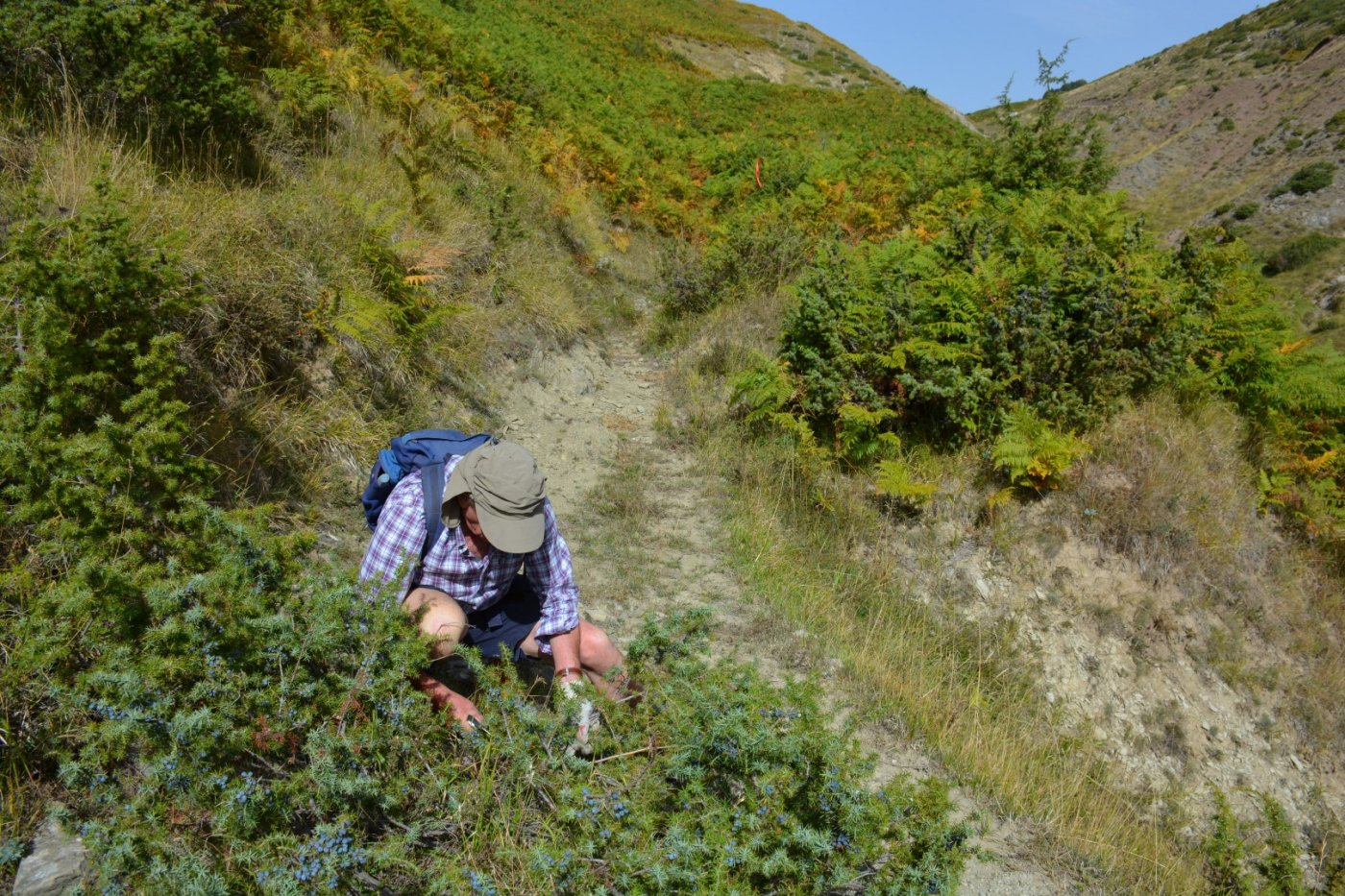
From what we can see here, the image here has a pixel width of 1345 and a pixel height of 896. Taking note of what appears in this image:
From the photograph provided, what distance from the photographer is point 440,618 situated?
122 inches

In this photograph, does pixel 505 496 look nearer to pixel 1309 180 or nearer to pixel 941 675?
pixel 941 675

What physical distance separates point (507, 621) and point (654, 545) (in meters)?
2.13

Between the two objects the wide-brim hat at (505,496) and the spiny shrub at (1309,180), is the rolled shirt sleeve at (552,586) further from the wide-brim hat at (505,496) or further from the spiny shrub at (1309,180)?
the spiny shrub at (1309,180)

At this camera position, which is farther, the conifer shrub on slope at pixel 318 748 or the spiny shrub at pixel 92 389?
the spiny shrub at pixel 92 389

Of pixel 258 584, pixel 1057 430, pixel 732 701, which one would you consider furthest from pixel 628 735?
pixel 1057 430

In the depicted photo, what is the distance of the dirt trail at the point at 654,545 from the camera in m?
3.58

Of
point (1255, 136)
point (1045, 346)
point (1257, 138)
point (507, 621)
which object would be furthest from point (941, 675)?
point (1255, 136)

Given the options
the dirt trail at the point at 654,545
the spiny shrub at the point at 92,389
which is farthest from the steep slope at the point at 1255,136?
the spiny shrub at the point at 92,389

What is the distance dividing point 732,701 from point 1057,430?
190 inches

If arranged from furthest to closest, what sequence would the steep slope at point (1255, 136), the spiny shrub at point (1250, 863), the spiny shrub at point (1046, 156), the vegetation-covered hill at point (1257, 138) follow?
the steep slope at point (1255, 136)
the vegetation-covered hill at point (1257, 138)
the spiny shrub at point (1046, 156)
the spiny shrub at point (1250, 863)

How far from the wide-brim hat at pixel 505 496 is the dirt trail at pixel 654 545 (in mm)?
807

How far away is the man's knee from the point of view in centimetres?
302

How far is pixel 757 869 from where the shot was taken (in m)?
2.21

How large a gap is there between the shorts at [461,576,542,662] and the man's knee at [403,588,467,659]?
0.24 m
